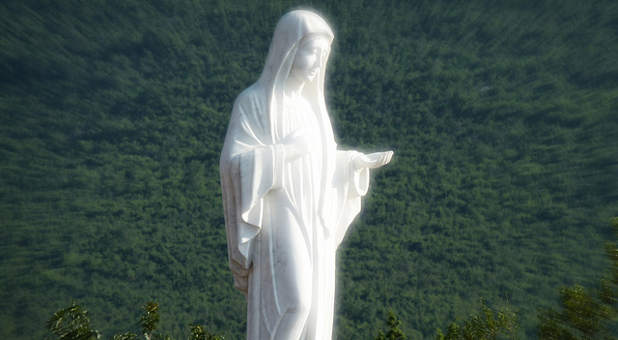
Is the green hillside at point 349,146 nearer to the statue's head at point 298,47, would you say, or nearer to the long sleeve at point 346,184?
the long sleeve at point 346,184

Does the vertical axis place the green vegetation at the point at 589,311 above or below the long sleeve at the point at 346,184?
below

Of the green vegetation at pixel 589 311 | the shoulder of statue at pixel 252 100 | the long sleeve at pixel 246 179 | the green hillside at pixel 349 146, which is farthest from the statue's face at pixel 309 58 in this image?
the green hillside at pixel 349 146

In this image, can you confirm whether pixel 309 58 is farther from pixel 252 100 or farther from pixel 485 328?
pixel 485 328

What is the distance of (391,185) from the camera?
9.92m

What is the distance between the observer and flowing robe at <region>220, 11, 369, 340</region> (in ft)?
11.2

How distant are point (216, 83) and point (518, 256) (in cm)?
578

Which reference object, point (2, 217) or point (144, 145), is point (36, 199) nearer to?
point (2, 217)

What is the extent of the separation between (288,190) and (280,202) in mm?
87

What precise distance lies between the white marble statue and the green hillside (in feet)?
18.6

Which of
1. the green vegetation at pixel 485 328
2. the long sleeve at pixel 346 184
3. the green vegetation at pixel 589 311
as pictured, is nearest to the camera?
the long sleeve at pixel 346 184

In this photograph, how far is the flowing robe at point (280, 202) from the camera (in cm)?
342

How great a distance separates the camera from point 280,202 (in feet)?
11.6

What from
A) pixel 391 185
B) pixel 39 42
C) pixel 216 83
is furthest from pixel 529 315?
pixel 39 42

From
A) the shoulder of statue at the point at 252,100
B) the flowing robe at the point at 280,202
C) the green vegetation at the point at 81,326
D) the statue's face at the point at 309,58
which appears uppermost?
the statue's face at the point at 309,58
